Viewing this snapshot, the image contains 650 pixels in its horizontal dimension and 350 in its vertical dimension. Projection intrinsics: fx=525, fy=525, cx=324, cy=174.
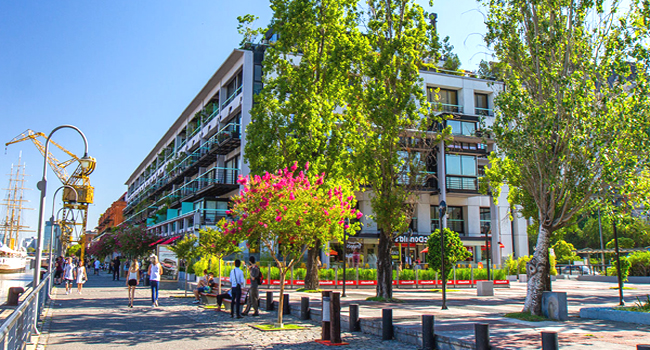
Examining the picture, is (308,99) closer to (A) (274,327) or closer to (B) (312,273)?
(B) (312,273)

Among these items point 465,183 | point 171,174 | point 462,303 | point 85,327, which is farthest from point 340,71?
point 171,174

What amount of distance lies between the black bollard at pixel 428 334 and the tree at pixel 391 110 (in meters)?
→ 9.30

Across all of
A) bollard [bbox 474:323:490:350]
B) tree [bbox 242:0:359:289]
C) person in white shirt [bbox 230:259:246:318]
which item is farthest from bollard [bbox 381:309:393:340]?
tree [bbox 242:0:359:289]

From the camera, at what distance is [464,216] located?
4259 centimetres

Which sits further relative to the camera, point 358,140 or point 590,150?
point 358,140

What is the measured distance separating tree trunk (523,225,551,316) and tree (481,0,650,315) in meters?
0.03

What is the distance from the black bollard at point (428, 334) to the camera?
405 inches

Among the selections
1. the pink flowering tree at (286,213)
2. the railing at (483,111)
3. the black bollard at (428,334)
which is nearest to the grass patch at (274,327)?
the pink flowering tree at (286,213)

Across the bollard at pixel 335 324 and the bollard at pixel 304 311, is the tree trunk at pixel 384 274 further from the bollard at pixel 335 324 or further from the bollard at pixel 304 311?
the bollard at pixel 335 324

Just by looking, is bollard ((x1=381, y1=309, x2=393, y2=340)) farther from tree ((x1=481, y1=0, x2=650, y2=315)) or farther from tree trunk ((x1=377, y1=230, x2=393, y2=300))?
tree trunk ((x1=377, y1=230, x2=393, y2=300))

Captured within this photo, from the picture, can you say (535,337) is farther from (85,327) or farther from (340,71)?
(340,71)

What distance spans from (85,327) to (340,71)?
14.8 metres

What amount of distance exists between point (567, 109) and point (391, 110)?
754cm

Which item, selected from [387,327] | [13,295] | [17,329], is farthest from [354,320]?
[13,295]
